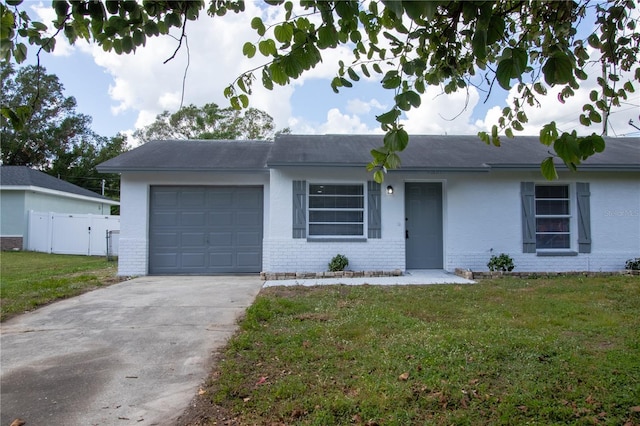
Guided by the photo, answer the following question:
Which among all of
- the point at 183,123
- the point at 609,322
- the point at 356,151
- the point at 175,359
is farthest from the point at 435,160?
the point at 183,123

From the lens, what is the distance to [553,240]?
9.91 meters

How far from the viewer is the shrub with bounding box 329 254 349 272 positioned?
9.22 meters

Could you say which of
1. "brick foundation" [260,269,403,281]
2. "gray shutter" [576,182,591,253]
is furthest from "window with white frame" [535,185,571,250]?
"brick foundation" [260,269,403,281]

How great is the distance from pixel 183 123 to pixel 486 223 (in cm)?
2479

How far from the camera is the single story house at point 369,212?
9414 millimetres

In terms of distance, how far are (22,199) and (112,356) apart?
18.1 metres

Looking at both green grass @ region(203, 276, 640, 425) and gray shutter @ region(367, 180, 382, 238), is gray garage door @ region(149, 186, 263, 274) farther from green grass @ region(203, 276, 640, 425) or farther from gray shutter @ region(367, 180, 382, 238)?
green grass @ region(203, 276, 640, 425)

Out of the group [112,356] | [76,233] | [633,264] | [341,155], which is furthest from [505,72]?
[76,233]

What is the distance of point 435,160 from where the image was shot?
9.51 m

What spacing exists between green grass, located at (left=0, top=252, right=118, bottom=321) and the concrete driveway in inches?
15.6

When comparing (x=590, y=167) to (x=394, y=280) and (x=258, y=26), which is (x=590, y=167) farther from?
(x=258, y=26)

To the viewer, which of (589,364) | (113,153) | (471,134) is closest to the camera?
(589,364)

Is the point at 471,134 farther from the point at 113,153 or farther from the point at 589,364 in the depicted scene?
the point at 113,153

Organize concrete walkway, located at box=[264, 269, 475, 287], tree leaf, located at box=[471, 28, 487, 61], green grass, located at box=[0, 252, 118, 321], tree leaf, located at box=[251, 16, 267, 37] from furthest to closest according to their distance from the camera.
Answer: concrete walkway, located at box=[264, 269, 475, 287]
green grass, located at box=[0, 252, 118, 321]
tree leaf, located at box=[251, 16, 267, 37]
tree leaf, located at box=[471, 28, 487, 61]
